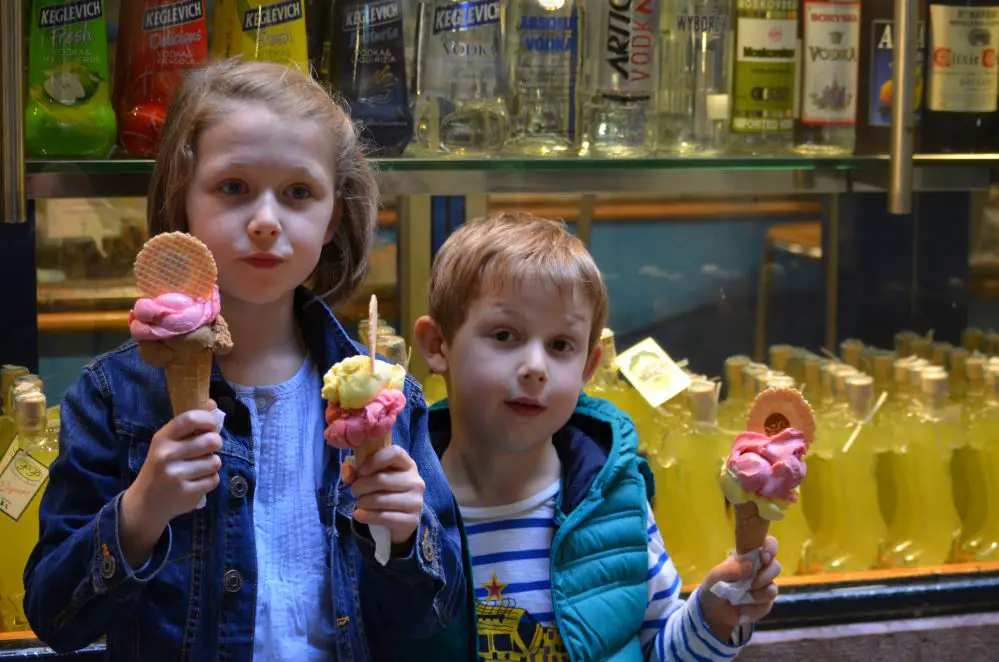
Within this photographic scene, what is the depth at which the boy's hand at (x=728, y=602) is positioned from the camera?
1436 millimetres

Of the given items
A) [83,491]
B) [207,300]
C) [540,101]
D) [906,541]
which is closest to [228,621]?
[83,491]

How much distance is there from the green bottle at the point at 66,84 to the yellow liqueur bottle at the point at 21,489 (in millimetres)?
325

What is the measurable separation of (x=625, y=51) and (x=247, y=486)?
992mm

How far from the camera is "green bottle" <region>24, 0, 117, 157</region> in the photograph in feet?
5.85

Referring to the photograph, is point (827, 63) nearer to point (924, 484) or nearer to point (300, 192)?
point (924, 484)

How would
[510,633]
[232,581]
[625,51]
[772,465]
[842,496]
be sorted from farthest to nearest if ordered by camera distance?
[842,496], [625,51], [510,633], [772,465], [232,581]

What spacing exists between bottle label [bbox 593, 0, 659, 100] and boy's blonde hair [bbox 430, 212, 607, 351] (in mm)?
510

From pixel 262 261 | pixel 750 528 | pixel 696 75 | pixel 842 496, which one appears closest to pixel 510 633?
pixel 750 528

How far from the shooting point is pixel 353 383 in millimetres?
1192

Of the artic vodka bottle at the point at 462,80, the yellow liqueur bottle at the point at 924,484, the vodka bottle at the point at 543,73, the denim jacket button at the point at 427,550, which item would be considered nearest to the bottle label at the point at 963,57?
the yellow liqueur bottle at the point at 924,484

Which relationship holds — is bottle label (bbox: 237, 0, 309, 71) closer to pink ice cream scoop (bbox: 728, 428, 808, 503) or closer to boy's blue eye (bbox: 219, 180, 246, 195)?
boy's blue eye (bbox: 219, 180, 246, 195)

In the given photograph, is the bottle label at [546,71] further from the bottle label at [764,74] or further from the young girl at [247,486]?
the young girl at [247,486]

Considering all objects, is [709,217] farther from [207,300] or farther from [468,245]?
[207,300]

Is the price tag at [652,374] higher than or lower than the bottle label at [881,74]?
lower
